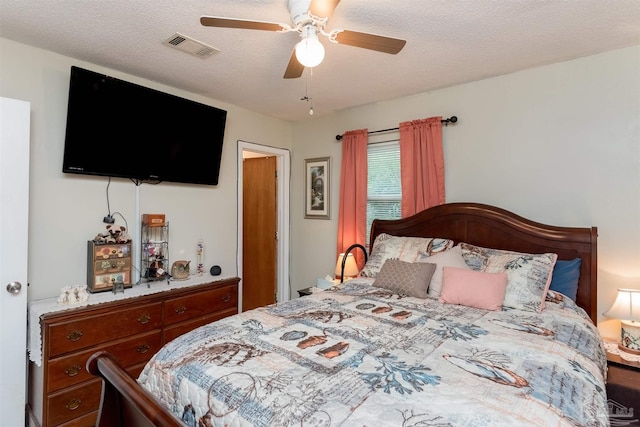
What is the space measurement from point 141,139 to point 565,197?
3.41m

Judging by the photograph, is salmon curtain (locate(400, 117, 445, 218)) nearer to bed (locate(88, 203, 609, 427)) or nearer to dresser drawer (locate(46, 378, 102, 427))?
bed (locate(88, 203, 609, 427))

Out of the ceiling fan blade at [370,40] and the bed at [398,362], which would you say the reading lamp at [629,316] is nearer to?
the bed at [398,362]

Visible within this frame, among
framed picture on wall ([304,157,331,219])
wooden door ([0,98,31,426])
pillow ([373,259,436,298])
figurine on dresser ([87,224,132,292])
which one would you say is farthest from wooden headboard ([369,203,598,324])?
wooden door ([0,98,31,426])

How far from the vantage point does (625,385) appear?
1863mm

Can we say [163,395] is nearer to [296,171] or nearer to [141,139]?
[141,139]

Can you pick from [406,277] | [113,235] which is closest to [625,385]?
[406,277]

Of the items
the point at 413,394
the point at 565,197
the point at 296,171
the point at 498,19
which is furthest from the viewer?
the point at 296,171

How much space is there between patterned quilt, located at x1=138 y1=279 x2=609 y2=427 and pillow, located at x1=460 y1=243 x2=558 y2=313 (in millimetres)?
158

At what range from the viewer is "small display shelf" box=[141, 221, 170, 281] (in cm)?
293

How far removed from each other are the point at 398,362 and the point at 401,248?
160cm

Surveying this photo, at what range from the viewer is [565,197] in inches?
101

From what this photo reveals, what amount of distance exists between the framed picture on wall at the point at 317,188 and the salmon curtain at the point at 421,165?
1014 mm

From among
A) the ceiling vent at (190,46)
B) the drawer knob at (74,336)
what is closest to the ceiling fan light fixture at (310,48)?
the ceiling vent at (190,46)

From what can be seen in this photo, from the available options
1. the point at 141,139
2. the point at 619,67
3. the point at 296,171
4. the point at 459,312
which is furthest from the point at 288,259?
the point at 619,67
